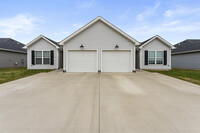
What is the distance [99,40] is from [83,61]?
2555 millimetres

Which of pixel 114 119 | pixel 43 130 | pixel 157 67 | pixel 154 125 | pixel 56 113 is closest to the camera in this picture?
pixel 43 130

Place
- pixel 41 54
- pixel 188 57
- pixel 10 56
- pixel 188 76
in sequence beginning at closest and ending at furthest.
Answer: pixel 188 76 → pixel 41 54 → pixel 188 57 → pixel 10 56

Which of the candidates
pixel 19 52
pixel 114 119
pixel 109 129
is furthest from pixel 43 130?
pixel 19 52

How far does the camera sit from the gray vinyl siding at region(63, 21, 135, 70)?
9.95m

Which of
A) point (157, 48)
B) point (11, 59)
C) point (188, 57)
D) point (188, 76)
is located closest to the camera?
point (188, 76)

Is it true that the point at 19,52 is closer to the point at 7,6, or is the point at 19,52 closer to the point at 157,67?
the point at 7,6

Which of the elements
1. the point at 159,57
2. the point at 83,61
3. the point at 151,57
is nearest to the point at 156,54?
the point at 159,57

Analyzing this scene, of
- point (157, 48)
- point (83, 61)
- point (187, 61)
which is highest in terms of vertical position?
point (157, 48)

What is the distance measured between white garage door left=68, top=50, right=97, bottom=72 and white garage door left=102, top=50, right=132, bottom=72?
3.19 feet

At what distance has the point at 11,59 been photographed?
1625cm

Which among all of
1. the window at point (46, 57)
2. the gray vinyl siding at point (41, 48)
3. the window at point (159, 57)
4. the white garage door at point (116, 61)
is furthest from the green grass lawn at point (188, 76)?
the window at point (46, 57)

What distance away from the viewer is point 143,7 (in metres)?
12.8

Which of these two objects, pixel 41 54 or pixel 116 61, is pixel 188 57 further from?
pixel 41 54

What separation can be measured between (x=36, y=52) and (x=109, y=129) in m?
14.1
